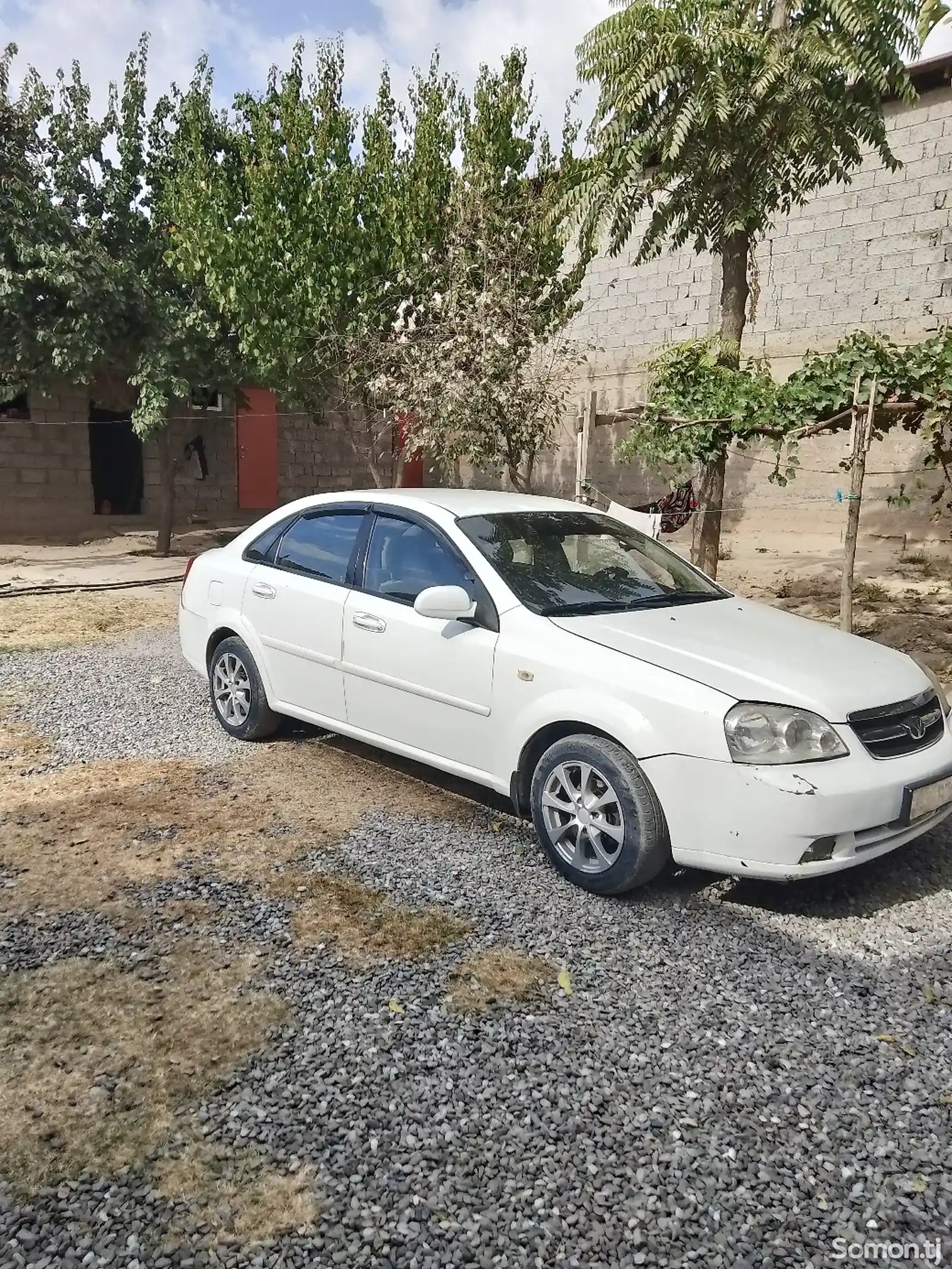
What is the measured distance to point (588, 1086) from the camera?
2617mm

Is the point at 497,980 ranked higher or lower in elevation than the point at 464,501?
lower

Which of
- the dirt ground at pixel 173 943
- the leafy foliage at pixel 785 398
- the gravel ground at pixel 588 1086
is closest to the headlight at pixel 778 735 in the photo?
the gravel ground at pixel 588 1086

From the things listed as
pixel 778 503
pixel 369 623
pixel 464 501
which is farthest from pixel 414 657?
pixel 778 503

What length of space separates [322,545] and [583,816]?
2.22 metres

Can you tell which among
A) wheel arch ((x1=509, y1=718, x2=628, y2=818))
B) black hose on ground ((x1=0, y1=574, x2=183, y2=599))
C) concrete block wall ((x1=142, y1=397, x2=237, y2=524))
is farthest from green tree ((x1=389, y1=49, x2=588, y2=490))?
concrete block wall ((x1=142, y1=397, x2=237, y2=524))

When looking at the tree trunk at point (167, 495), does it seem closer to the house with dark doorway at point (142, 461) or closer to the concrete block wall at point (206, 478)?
the house with dark doorway at point (142, 461)

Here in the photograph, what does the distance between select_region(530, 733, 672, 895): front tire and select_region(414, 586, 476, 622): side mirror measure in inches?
28.4

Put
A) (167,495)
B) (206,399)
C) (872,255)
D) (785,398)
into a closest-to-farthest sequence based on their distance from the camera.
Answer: (785,398)
(872,255)
(167,495)
(206,399)

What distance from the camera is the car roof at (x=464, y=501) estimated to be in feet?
15.5

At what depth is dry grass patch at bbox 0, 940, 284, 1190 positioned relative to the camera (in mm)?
2359

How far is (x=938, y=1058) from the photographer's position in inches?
110

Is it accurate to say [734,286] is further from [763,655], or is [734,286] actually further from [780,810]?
[780,810]

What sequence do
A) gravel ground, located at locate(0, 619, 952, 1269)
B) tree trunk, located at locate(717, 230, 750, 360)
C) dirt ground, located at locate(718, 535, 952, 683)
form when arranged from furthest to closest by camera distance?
1. tree trunk, located at locate(717, 230, 750, 360)
2. dirt ground, located at locate(718, 535, 952, 683)
3. gravel ground, located at locate(0, 619, 952, 1269)

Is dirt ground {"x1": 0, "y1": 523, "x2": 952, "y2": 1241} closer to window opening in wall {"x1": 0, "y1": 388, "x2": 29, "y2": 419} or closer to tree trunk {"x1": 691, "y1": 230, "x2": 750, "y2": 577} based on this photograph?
tree trunk {"x1": 691, "y1": 230, "x2": 750, "y2": 577}
